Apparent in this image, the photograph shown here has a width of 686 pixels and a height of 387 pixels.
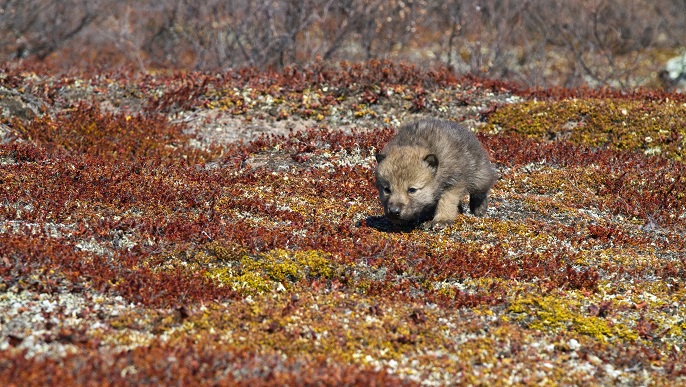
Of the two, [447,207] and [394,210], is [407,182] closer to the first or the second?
[394,210]

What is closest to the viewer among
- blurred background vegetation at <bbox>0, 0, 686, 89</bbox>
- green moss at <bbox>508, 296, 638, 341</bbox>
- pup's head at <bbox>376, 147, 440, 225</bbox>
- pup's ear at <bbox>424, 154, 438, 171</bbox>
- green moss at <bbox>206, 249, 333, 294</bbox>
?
green moss at <bbox>508, 296, 638, 341</bbox>

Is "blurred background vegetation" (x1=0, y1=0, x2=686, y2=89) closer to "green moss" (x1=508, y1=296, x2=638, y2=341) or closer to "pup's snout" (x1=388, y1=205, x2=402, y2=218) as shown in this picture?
"pup's snout" (x1=388, y1=205, x2=402, y2=218)

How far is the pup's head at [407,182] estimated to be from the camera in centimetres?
978

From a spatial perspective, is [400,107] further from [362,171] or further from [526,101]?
[362,171]

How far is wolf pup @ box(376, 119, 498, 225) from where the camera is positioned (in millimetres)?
9906

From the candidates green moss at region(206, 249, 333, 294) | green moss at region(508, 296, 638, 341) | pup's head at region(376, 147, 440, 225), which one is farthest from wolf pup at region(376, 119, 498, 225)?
green moss at region(508, 296, 638, 341)

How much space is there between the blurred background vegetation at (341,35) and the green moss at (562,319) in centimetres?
1674

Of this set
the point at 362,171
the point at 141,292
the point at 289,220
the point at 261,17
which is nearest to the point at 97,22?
the point at 261,17

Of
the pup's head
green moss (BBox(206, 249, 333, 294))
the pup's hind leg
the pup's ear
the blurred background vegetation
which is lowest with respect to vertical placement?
green moss (BBox(206, 249, 333, 294))

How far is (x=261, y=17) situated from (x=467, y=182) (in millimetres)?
17128

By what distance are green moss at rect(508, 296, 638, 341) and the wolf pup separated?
90.6 inches

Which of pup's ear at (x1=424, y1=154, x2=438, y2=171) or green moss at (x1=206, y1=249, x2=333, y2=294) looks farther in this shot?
pup's ear at (x1=424, y1=154, x2=438, y2=171)

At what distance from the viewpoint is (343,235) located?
395 inches

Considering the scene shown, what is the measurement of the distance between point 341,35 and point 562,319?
65.8 ft
